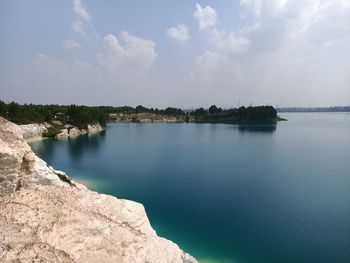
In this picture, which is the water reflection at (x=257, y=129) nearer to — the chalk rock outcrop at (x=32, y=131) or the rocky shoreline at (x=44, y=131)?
the rocky shoreline at (x=44, y=131)

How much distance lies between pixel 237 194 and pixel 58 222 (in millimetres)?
23579

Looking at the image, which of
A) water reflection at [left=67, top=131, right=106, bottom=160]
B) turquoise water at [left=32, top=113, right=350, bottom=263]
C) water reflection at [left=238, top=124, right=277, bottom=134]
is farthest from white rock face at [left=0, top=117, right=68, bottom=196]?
water reflection at [left=238, top=124, right=277, bottom=134]

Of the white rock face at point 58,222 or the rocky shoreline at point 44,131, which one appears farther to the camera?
the rocky shoreline at point 44,131

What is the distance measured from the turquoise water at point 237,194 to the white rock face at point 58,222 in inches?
352

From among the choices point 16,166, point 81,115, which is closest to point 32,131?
point 81,115

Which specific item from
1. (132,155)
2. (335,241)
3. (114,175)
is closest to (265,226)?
(335,241)

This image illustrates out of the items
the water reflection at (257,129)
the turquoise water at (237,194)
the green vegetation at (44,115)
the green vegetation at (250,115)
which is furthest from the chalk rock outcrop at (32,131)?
the green vegetation at (250,115)

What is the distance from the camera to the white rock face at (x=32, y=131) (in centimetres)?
6719

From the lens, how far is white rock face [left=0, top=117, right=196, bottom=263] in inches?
315

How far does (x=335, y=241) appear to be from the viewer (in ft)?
65.7

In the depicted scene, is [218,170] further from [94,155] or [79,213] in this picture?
[79,213]

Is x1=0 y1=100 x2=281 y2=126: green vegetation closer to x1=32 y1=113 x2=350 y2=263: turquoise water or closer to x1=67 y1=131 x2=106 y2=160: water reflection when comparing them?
x1=67 y1=131 x2=106 y2=160: water reflection

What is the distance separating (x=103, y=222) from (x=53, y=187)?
98.0 inches

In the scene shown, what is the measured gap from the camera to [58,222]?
29.3 feet
